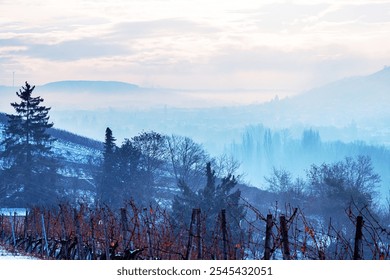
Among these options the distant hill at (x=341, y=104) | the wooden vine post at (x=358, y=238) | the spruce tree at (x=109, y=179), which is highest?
the distant hill at (x=341, y=104)

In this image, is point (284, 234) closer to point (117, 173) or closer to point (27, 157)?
point (117, 173)

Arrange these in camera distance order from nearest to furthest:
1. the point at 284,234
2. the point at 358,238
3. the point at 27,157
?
the point at 358,238 → the point at 284,234 → the point at 27,157

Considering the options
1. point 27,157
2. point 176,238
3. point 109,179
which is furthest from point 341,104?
point 176,238

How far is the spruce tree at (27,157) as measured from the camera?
29.8 metres

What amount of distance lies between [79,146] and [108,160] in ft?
21.6

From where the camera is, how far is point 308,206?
103ft

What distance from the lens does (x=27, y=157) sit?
103ft

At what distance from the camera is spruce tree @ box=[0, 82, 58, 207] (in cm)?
2977

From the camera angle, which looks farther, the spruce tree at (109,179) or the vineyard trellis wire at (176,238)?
the spruce tree at (109,179)

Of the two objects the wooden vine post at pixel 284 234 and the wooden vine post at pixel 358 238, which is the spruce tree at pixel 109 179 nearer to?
the wooden vine post at pixel 284 234

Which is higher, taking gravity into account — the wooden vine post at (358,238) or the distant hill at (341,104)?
the distant hill at (341,104)

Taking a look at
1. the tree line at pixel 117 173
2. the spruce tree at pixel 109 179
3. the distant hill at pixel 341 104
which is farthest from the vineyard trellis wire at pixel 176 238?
the distant hill at pixel 341 104

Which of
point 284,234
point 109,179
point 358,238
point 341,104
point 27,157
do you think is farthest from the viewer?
point 341,104
